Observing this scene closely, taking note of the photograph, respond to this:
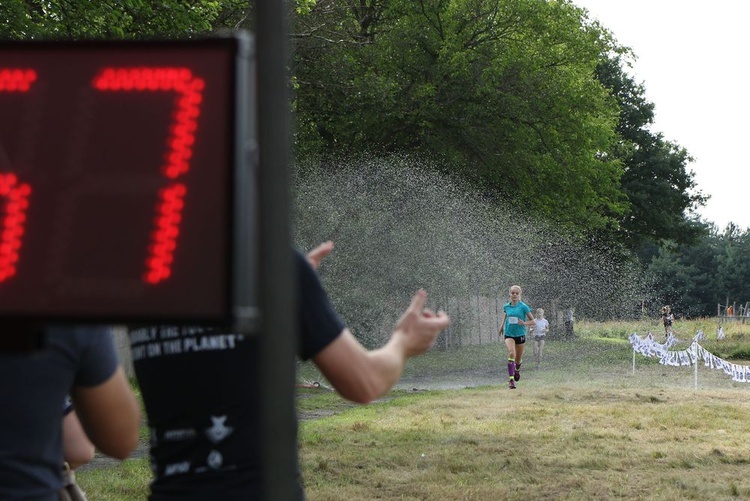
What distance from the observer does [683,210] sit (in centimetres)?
5466

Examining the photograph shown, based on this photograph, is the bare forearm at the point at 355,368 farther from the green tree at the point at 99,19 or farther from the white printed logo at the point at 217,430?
the green tree at the point at 99,19

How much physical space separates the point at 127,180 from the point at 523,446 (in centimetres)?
1100

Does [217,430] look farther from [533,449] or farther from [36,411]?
[533,449]

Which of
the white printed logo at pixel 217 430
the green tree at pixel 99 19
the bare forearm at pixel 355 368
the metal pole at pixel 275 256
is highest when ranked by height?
the green tree at pixel 99 19

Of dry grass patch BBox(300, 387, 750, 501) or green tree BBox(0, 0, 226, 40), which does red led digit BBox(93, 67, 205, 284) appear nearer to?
dry grass patch BBox(300, 387, 750, 501)

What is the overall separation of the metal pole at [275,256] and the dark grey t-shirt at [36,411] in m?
1.25

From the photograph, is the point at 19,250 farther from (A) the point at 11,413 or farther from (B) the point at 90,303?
(A) the point at 11,413

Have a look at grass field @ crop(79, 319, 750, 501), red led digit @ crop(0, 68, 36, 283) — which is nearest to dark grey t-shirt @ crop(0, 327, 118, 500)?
red led digit @ crop(0, 68, 36, 283)

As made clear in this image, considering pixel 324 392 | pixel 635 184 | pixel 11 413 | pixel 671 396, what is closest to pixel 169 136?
pixel 11 413

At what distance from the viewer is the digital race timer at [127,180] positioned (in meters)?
1.51

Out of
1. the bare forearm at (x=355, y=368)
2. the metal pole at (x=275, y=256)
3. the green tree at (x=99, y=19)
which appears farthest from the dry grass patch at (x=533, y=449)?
the metal pole at (x=275, y=256)

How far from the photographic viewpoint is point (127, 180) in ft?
5.29

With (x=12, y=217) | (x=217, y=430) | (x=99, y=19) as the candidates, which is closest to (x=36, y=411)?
(x=217, y=430)

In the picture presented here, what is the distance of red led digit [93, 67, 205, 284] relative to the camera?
61.2 inches
